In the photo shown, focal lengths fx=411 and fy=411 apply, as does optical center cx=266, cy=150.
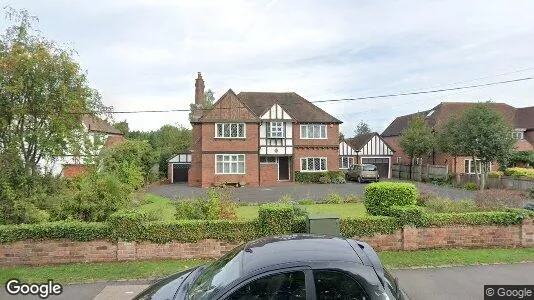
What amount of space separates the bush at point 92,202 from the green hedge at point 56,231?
5.54ft

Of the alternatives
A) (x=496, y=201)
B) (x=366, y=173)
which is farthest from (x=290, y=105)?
(x=496, y=201)

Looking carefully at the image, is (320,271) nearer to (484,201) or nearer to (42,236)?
(42,236)

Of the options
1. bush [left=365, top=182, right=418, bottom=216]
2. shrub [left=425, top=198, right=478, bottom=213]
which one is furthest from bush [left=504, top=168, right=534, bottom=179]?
bush [left=365, top=182, right=418, bottom=216]

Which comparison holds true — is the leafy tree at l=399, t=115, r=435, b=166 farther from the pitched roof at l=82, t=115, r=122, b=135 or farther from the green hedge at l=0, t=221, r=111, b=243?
the green hedge at l=0, t=221, r=111, b=243

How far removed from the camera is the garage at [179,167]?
38.4 m

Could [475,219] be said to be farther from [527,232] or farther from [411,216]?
[411,216]

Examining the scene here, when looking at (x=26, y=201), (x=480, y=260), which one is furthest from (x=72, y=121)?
(x=480, y=260)

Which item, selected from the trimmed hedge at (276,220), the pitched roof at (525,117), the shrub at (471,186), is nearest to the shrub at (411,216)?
the trimmed hedge at (276,220)

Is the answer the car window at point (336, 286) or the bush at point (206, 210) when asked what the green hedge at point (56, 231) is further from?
the car window at point (336, 286)

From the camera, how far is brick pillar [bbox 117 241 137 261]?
9.17 m

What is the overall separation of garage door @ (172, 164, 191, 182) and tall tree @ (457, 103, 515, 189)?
23.8 metres

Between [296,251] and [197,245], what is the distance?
5581 millimetres

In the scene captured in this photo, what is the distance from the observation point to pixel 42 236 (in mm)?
9062

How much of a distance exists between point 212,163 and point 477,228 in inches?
945
